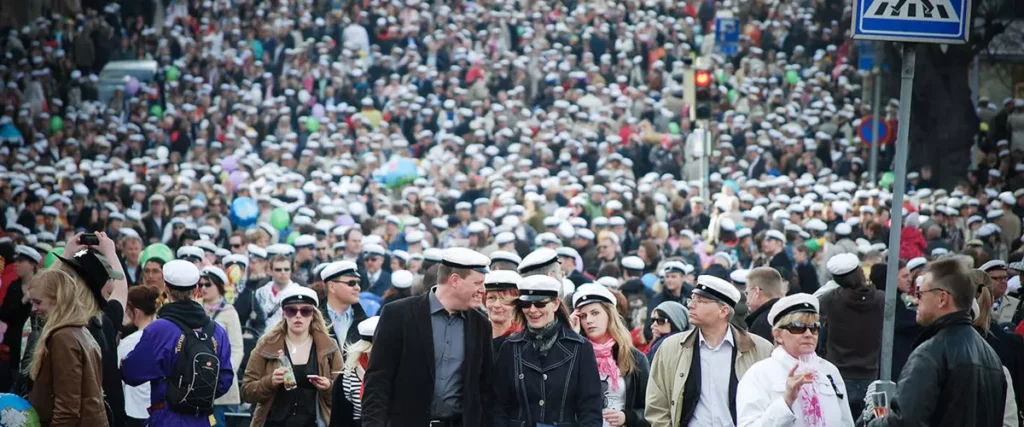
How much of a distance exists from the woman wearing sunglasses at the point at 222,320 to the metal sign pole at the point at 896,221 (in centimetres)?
517

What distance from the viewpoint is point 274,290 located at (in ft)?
42.2

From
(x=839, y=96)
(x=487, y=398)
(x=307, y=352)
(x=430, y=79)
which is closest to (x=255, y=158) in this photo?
(x=430, y=79)

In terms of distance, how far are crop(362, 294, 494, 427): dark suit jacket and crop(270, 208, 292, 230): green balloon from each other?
14.6 m

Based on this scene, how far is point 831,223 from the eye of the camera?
68.9 feet

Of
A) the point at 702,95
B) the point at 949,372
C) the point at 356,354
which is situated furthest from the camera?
the point at 702,95

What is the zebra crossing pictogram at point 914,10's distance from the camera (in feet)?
24.3

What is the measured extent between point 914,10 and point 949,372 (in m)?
2.19

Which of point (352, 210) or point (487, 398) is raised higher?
point (487, 398)

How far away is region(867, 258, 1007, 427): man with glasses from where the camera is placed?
6176mm

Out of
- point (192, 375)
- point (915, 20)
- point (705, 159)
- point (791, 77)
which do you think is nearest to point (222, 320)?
point (192, 375)

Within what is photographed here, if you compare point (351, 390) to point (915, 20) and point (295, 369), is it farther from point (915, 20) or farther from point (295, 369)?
point (915, 20)

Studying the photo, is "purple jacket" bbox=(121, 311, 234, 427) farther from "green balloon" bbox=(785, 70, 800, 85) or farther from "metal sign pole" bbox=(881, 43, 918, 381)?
"green balloon" bbox=(785, 70, 800, 85)

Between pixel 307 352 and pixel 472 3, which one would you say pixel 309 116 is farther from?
pixel 307 352

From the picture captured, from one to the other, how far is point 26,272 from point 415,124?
18416 millimetres
